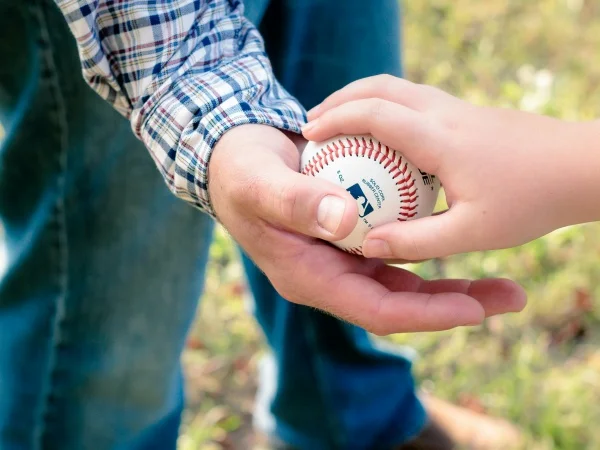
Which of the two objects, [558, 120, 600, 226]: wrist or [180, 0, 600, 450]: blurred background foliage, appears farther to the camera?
[180, 0, 600, 450]: blurred background foliage

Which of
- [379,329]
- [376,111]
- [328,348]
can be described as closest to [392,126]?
[376,111]

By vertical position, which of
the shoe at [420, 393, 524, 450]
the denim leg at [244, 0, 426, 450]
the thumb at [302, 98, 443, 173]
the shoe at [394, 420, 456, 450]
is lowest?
the shoe at [394, 420, 456, 450]

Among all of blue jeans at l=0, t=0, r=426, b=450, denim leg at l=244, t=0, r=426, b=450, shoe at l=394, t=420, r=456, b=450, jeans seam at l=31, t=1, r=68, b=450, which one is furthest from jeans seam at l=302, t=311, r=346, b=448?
jeans seam at l=31, t=1, r=68, b=450

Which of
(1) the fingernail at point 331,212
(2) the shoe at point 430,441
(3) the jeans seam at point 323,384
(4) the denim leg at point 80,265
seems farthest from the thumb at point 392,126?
(2) the shoe at point 430,441

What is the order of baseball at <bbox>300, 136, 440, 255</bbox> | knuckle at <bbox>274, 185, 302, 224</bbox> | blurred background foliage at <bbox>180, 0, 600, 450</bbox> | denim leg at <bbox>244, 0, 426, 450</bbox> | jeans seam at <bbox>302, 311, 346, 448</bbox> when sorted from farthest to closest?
blurred background foliage at <bbox>180, 0, 600, 450</bbox> → jeans seam at <bbox>302, 311, 346, 448</bbox> → denim leg at <bbox>244, 0, 426, 450</bbox> → baseball at <bbox>300, 136, 440, 255</bbox> → knuckle at <bbox>274, 185, 302, 224</bbox>

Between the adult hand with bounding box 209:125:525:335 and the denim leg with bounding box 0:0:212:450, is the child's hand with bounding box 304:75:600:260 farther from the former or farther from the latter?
the denim leg with bounding box 0:0:212:450

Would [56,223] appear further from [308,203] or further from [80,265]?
[308,203]

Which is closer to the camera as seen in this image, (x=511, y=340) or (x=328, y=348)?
(x=328, y=348)
